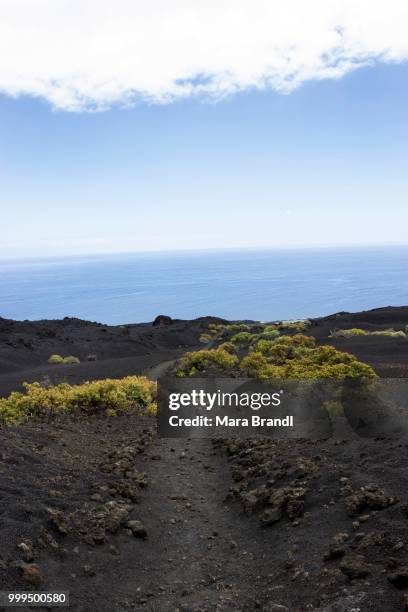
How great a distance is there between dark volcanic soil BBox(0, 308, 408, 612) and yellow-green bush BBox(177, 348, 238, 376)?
31.6ft

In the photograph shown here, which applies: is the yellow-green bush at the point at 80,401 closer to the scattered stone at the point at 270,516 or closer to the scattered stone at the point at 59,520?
the scattered stone at the point at 59,520

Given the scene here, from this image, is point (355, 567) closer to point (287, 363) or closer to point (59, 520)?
point (59, 520)

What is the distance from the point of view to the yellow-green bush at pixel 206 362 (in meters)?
19.6

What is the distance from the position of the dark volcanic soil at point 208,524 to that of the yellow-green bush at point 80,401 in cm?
262

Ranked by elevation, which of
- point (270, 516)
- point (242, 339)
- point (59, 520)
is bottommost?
point (242, 339)

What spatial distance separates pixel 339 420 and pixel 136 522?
14.6 ft

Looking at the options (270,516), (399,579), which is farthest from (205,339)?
(399,579)

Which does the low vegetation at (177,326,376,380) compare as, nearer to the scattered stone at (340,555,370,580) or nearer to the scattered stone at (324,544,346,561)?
the scattered stone at (324,544,346,561)

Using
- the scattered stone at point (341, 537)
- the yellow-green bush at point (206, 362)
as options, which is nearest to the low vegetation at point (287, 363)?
the yellow-green bush at point (206, 362)

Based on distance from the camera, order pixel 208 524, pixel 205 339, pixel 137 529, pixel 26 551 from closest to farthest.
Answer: pixel 26 551, pixel 137 529, pixel 208 524, pixel 205 339

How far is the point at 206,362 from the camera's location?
20.2m

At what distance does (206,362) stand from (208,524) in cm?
1357
